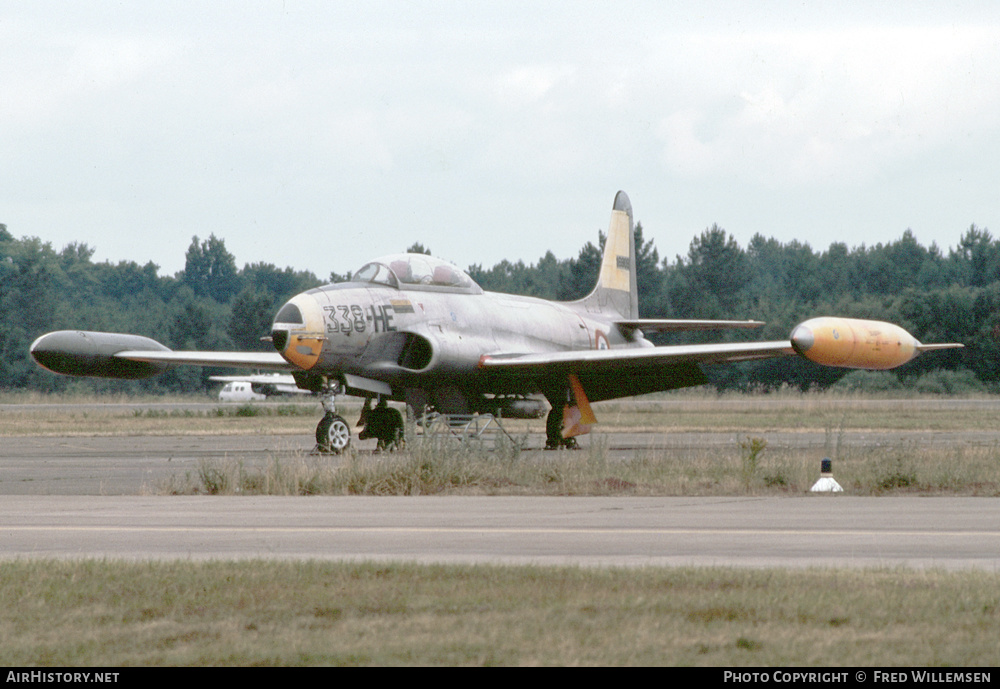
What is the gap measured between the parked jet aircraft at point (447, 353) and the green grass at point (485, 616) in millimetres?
13644

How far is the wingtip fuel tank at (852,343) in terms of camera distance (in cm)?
2144

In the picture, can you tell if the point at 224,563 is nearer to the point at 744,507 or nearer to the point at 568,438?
the point at 744,507

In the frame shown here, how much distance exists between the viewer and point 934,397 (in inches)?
2392

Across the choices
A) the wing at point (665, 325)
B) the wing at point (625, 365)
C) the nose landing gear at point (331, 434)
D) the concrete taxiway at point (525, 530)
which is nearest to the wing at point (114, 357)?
the nose landing gear at point (331, 434)

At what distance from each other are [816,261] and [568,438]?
117791 mm

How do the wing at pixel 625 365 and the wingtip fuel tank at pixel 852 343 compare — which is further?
the wing at pixel 625 365

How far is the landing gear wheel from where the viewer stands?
2369cm

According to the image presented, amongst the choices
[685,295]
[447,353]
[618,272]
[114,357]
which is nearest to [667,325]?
[618,272]

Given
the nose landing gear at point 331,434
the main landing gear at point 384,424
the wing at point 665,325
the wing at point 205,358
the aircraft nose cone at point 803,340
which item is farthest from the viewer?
the wing at point 665,325

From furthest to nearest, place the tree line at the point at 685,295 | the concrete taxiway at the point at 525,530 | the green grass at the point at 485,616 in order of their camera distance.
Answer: the tree line at the point at 685,295 < the concrete taxiway at the point at 525,530 < the green grass at the point at 485,616

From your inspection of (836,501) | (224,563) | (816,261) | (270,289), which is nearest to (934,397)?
(836,501)

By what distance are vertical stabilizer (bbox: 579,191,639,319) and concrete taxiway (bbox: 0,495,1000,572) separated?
18672 mm

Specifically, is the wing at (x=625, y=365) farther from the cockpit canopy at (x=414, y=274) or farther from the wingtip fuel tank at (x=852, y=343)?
the wingtip fuel tank at (x=852, y=343)

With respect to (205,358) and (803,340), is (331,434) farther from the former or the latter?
(803,340)
